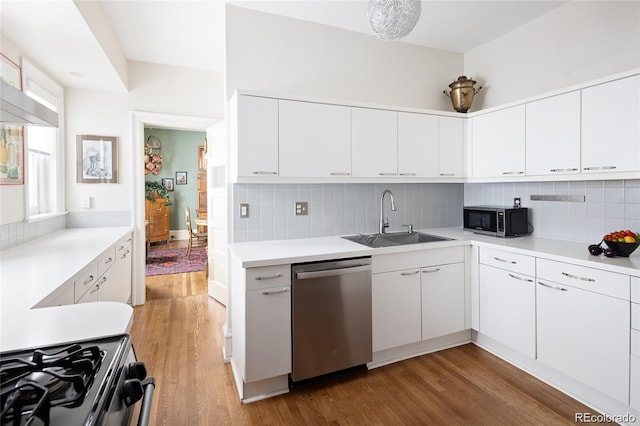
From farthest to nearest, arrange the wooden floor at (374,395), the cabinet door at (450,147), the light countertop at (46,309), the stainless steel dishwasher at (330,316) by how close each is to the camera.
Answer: the cabinet door at (450,147) < the stainless steel dishwasher at (330,316) < the wooden floor at (374,395) < the light countertop at (46,309)

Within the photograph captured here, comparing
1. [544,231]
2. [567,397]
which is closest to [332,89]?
[544,231]

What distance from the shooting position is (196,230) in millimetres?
8008

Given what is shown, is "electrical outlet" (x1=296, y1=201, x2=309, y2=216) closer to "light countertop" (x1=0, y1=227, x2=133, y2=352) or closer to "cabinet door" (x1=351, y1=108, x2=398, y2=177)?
"cabinet door" (x1=351, y1=108, x2=398, y2=177)

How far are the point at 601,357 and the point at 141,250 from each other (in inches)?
163

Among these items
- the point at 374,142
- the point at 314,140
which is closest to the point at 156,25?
the point at 314,140

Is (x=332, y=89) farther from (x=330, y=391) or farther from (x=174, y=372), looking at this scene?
(x=174, y=372)

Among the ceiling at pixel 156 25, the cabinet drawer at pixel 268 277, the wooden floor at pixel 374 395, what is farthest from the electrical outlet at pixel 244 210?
the ceiling at pixel 156 25

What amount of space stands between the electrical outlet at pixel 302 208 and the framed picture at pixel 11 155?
6.82ft

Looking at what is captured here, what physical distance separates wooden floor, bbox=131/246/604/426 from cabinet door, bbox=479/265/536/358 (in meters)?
0.22

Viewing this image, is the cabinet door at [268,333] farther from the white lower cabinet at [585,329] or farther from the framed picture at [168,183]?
the framed picture at [168,183]

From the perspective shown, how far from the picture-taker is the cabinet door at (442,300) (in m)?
2.60

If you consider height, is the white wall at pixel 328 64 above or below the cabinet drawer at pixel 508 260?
above

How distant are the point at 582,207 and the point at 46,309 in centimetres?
330

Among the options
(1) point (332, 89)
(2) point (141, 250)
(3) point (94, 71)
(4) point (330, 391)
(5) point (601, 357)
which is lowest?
(4) point (330, 391)
